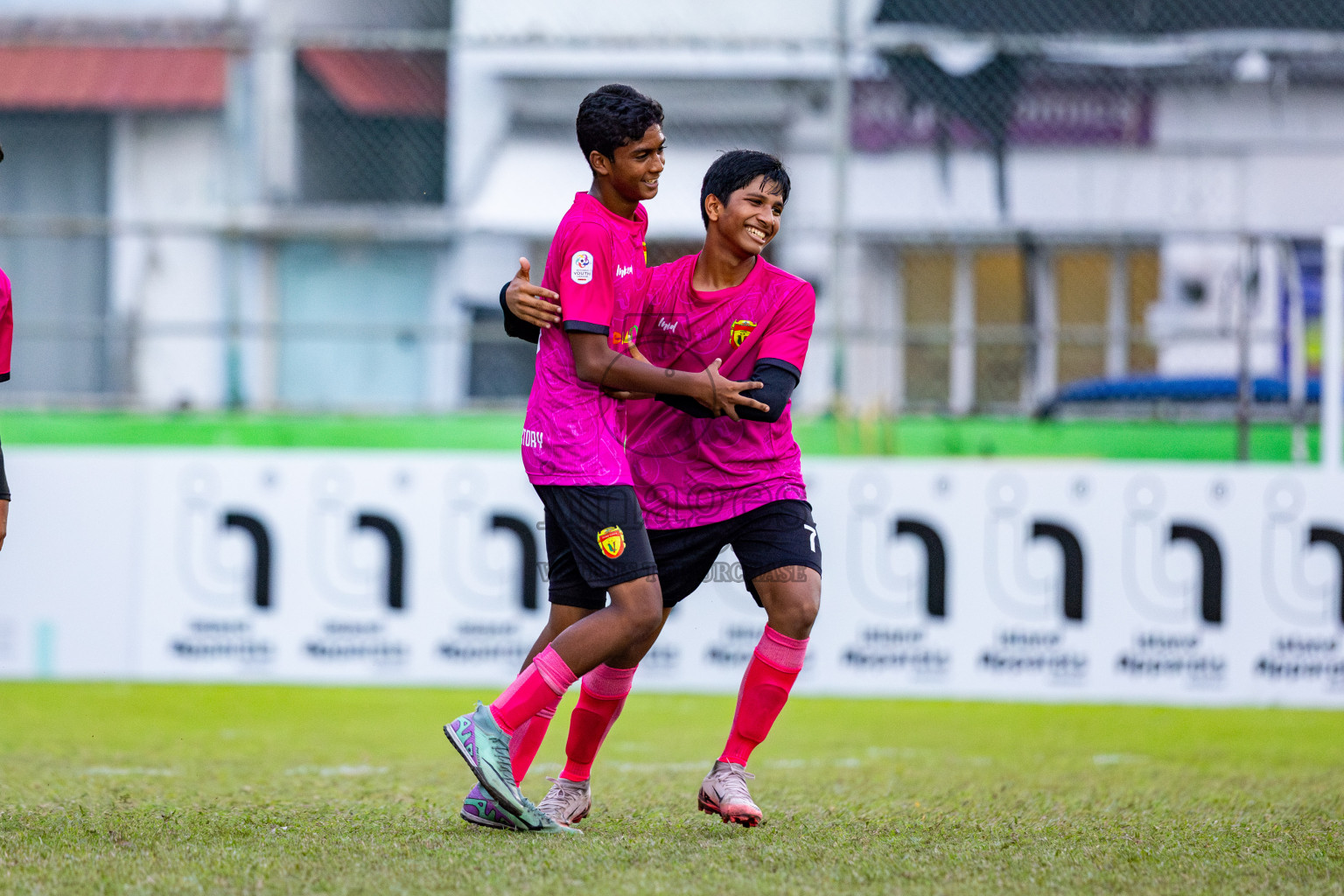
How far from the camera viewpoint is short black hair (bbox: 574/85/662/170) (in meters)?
3.95

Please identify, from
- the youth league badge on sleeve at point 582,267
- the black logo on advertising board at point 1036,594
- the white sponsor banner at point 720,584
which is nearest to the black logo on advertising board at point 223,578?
the white sponsor banner at point 720,584

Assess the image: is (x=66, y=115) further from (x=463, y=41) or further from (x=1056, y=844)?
(x=1056, y=844)

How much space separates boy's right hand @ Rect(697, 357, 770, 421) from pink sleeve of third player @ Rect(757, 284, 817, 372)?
19cm

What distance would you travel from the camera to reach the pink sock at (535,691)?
3990mm

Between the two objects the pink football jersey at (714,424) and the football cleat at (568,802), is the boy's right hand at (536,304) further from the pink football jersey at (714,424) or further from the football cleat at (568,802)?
the football cleat at (568,802)

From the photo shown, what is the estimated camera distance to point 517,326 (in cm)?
416

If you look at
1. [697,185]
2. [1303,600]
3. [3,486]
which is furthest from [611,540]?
[697,185]

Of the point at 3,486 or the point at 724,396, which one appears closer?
the point at 724,396

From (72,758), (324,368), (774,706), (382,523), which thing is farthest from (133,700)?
(774,706)

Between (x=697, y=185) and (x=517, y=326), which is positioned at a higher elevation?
Answer: (x=697, y=185)

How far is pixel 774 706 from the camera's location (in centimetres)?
429

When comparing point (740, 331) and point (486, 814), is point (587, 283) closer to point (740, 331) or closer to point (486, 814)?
point (740, 331)

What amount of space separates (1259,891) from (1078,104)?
8.85 m

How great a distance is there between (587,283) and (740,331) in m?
0.53
